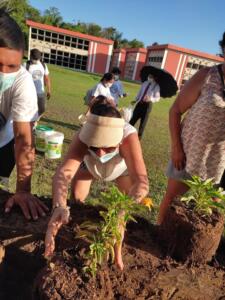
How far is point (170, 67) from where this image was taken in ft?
138

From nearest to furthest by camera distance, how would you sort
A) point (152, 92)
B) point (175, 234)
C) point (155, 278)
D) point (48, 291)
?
1. point (48, 291)
2. point (155, 278)
3. point (175, 234)
4. point (152, 92)

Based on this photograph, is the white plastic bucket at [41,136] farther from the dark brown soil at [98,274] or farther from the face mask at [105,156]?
the dark brown soil at [98,274]

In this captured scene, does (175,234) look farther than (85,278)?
Yes

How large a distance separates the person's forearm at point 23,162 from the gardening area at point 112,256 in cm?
23

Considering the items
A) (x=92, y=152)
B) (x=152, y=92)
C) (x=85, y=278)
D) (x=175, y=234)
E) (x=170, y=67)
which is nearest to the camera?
(x=85, y=278)

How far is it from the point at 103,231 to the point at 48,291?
1.31ft

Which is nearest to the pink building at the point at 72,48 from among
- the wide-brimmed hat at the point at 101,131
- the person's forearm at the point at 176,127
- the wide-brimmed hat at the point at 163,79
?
the wide-brimmed hat at the point at 163,79

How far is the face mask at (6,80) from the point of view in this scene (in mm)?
2136

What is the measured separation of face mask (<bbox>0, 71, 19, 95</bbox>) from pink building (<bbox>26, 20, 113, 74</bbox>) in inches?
1943

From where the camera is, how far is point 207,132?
8.25 feet

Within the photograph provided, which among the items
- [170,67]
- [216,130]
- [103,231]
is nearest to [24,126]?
[103,231]

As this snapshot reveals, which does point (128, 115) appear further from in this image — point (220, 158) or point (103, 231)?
point (103, 231)

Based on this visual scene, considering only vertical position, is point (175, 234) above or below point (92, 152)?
below

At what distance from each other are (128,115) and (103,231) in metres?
1.20
